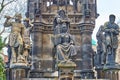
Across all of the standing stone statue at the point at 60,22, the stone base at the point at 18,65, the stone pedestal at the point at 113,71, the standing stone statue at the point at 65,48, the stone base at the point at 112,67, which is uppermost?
the standing stone statue at the point at 60,22

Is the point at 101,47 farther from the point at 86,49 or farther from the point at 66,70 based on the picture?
the point at 66,70

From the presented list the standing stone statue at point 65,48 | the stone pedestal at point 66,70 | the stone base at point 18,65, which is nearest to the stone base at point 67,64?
the stone pedestal at point 66,70

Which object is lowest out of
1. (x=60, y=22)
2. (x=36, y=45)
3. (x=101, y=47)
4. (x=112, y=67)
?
(x=112, y=67)

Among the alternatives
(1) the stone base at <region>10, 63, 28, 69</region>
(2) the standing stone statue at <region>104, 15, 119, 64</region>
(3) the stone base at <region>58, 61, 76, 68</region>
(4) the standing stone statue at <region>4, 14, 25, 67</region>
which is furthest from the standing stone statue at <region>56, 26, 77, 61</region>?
(2) the standing stone statue at <region>104, 15, 119, 64</region>

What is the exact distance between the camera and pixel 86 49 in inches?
815

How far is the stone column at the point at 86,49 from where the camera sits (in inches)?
794

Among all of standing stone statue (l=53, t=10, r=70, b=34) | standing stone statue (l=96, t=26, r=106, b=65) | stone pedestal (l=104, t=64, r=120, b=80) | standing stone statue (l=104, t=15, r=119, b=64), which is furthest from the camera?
standing stone statue (l=96, t=26, r=106, b=65)

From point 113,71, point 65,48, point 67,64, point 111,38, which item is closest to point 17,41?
point 65,48

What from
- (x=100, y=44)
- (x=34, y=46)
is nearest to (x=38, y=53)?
(x=34, y=46)

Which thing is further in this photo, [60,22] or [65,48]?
[60,22]

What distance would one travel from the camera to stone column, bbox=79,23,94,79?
20172 millimetres

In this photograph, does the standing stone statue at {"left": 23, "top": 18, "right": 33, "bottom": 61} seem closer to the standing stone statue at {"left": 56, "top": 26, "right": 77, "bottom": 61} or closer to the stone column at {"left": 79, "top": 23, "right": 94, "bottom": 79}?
the standing stone statue at {"left": 56, "top": 26, "right": 77, "bottom": 61}

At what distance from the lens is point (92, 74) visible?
20.0 metres

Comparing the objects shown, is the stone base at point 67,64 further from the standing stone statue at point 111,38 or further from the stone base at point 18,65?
the standing stone statue at point 111,38
